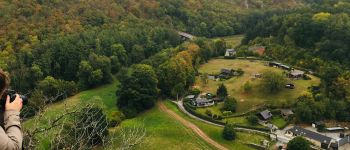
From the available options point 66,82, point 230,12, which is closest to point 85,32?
point 66,82

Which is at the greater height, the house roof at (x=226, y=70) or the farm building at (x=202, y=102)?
the house roof at (x=226, y=70)

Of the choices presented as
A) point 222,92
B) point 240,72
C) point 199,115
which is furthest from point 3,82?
point 240,72

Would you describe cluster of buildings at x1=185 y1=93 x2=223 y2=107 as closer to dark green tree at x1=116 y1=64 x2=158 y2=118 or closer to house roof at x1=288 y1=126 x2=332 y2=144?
dark green tree at x1=116 y1=64 x2=158 y2=118

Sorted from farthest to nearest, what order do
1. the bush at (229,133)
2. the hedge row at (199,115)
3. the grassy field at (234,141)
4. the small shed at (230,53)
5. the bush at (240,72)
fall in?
the small shed at (230,53), the bush at (240,72), the hedge row at (199,115), the bush at (229,133), the grassy field at (234,141)

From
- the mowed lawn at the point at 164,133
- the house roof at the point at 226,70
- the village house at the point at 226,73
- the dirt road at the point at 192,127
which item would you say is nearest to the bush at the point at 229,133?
the dirt road at the point at 192,127

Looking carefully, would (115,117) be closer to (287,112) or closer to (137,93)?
(137,93)

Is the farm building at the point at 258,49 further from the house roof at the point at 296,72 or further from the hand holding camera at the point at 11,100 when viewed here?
the hand holding camera at the point at 11,100
